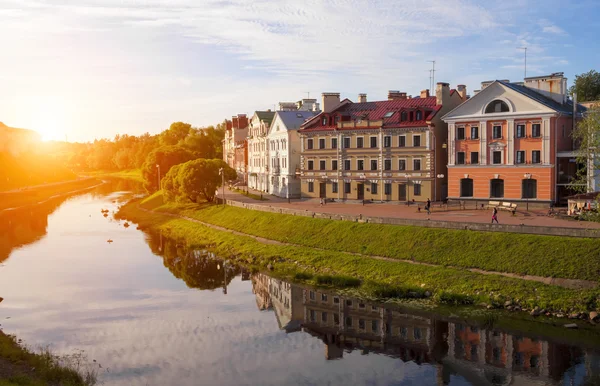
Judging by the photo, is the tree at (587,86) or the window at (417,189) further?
the tree at (587,86)

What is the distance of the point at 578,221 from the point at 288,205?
30.7 meters

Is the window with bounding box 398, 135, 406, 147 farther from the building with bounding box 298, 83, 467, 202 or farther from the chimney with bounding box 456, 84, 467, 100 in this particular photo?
the chimney with bounding box 456, 84, 467, 100

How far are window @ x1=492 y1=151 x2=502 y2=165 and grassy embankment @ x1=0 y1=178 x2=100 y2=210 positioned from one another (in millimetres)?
82794

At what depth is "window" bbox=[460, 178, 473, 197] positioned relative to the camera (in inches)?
2222

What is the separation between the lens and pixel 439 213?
5147 cm

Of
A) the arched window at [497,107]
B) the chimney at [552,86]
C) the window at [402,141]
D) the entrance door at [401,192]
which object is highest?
the chimney at [552,86]

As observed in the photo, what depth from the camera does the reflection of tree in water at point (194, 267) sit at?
44.6m

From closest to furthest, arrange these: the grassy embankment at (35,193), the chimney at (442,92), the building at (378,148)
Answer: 1. the building at (378,148)
2. the chimney at (442,92)
3. the grassy embankment at (35,193)

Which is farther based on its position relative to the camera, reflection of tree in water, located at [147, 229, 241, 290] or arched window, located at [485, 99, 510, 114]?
arched window, located at [485, 99, 510, 114]

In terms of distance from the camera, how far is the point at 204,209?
7169 centimetres

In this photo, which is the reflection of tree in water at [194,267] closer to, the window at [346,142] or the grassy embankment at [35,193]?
the window at [346,142]

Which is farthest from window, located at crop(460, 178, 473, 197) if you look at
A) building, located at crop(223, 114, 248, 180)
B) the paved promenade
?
building, located at crop(223, 114, 248, 180)

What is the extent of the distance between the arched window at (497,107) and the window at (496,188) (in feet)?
22.4

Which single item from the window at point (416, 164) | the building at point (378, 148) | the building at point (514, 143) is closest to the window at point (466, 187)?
the building at point (514, 143)
